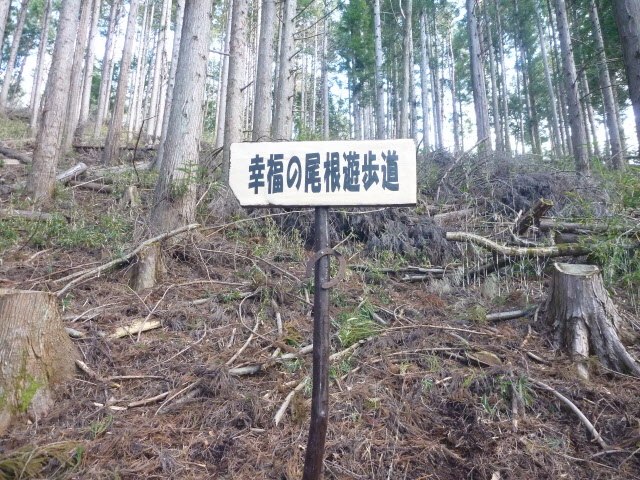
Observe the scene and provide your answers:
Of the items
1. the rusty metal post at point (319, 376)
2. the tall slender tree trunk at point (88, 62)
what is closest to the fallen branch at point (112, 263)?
the rusty metal post at point (319, 376)

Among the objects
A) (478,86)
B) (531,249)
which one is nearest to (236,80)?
(531,249)

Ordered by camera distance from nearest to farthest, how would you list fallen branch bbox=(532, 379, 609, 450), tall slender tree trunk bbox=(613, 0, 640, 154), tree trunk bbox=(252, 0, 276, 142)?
fallen branch bbox=(532, 379, 609, 450) < tall slender tree trunk bbox=(613, 0, 640, 154) < tree trunk bbox=(252, 0, 276, 142)

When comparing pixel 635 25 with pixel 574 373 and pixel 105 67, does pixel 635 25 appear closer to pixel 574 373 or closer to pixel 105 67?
pixel 574 373

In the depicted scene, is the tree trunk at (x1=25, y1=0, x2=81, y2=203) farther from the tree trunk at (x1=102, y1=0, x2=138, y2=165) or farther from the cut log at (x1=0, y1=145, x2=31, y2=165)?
the cut log at (x1=0, y1=145, x2=31, y2=165)

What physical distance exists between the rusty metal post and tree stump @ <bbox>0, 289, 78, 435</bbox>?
71.8 inches

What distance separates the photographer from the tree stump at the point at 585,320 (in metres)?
3.19

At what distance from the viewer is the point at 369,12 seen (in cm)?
1880

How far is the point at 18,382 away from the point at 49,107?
241 inches

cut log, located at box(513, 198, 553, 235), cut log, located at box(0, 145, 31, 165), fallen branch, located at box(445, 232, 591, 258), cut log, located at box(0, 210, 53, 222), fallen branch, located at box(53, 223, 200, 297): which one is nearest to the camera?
fallen branch, located at box(53, 223, 200, 297)

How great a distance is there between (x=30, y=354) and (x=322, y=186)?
2.26m

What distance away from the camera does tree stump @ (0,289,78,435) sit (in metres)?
2.58

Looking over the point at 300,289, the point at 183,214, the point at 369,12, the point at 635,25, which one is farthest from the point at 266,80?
the point at 369,12

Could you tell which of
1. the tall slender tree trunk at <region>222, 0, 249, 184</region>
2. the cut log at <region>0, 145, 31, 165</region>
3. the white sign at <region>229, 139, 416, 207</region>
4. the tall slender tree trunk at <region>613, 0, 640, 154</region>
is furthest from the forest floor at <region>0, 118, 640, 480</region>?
the cut log at <region>0, 145, 31, 165</region>

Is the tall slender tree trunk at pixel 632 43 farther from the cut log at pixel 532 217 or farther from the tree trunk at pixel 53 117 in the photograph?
the tree trunk at pixel 53 117
